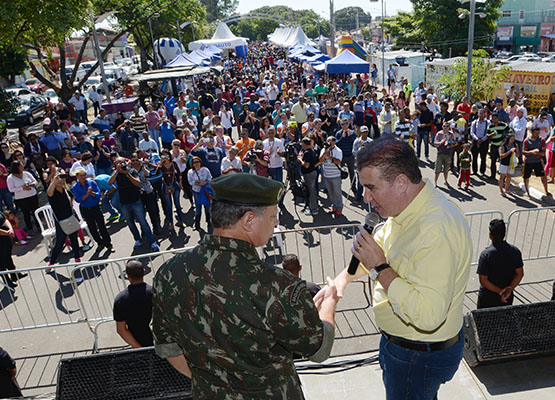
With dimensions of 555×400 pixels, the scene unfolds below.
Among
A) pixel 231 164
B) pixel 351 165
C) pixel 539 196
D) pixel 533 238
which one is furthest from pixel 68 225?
pixel 539 196

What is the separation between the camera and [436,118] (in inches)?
555

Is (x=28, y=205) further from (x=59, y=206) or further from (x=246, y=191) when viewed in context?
(x=246, y=191)

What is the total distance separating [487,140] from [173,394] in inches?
419

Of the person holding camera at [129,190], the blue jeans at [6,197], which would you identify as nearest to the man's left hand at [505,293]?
the person holding camera at [129,190]

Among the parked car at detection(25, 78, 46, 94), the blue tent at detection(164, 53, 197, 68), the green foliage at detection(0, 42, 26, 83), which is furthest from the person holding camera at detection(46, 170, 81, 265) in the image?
the parked car at detection(25, 78, 46, 94)

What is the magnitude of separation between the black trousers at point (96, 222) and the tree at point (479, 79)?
15803mm

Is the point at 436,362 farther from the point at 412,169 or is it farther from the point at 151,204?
the point at 151,204

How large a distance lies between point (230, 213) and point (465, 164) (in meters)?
10.1

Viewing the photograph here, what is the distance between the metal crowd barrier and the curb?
0.87 meters

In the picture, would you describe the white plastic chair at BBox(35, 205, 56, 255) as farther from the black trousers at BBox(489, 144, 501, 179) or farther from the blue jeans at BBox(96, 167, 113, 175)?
the black trousers at BBox(489, 144, 501, 179)

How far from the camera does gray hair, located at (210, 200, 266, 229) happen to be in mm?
1795

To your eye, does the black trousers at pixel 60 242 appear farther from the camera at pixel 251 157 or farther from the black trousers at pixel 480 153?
the black trousers at pixel 480 153

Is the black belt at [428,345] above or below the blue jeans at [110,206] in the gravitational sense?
above

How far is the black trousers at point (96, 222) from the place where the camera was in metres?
8.42
